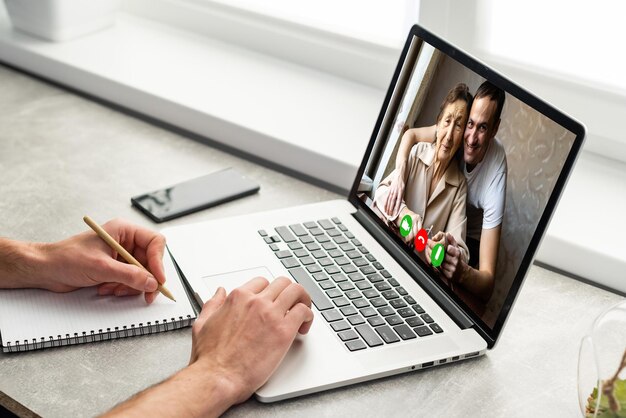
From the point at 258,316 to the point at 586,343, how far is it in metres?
0.36

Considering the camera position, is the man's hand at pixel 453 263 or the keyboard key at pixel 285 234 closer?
the man's hand at pixel 453 263

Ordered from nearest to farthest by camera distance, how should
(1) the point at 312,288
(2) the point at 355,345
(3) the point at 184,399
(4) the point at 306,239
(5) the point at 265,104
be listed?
(3) the point at 184,399 → (2) the point at 355,345 → (1) the point at 312,288 → (4) the point at 306,239 → (5) the point at 265,104

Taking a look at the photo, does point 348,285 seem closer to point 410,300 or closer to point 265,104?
point 410,300

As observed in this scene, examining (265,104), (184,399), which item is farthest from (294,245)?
(265,104)

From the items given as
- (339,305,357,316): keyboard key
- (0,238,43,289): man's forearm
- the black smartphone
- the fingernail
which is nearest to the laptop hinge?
(339,305,357,316): keyboard key

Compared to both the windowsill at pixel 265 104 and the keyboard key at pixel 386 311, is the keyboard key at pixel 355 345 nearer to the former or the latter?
the keyboard key at pixel 386 311

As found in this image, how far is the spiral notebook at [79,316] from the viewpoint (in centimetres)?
102

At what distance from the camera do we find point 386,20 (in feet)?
5.70

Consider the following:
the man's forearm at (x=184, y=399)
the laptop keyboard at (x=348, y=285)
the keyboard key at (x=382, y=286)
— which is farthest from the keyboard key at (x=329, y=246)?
the man's forearm at (x=184, y=399)

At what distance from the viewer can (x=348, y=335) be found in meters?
1.03

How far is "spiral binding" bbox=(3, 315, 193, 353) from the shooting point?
3.33ft

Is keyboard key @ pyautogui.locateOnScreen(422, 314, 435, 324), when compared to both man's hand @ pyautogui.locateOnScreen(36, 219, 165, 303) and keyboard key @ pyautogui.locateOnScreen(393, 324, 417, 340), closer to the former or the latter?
keyboard key @ pyautogui.locateOnScreen(393, 324, 417, 340)

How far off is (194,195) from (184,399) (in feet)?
1.72

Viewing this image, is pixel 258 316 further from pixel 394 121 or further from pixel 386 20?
pixel 386 20
